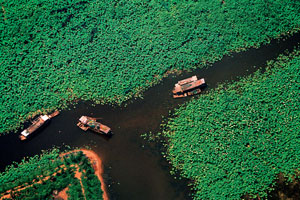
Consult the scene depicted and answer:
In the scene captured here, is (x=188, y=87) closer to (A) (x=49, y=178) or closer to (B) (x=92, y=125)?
(B) (x=92, y=125)

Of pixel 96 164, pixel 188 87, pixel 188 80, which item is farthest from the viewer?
pixel 188 80

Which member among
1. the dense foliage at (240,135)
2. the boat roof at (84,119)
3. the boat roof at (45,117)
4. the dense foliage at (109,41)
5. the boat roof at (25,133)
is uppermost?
the dense foliage at (109,41)

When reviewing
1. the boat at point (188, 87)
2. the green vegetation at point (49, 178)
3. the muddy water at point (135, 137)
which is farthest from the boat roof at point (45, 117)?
the boat at point (188, 87)

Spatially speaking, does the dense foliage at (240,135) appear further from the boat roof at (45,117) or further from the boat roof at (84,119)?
the boat roof at (45,117)

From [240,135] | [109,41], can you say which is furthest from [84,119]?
[240,135]

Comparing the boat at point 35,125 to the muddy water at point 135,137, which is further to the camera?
the boat at point 35,125

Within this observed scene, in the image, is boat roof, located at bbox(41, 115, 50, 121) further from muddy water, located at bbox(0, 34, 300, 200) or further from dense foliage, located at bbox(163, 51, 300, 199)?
dense foliage, located at bbox(163, 51, 300, 199)
